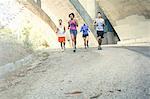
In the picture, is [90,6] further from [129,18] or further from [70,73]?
[70,73]

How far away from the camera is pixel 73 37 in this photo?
717 inches

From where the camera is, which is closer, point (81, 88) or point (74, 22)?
point (81, 88)

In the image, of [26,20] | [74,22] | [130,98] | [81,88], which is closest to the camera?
[130,98]

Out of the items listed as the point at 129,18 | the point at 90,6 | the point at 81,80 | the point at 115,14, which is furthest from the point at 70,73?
the point at 90,6

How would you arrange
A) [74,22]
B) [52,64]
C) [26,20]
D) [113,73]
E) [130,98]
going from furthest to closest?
1. [26,20]
2. [74,22]
3. [52,64]
4. [113,73]
5. [130,98]

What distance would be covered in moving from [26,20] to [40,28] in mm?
2350

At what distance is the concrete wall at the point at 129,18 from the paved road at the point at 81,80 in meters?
19.5

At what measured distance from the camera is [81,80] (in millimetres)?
10805

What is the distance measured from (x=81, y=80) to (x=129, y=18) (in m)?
25.0

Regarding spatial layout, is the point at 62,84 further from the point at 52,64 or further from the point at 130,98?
the point at 52,64

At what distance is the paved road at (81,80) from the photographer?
930 cm

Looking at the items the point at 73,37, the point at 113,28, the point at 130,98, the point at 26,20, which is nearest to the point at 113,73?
the point at 130,98

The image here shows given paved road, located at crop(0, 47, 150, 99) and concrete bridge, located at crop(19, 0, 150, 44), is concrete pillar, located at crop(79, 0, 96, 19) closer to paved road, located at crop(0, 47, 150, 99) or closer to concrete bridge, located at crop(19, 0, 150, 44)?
concrete bridge, located at crop(19, 0, 150, 44)

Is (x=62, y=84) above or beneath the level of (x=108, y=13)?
beneath
